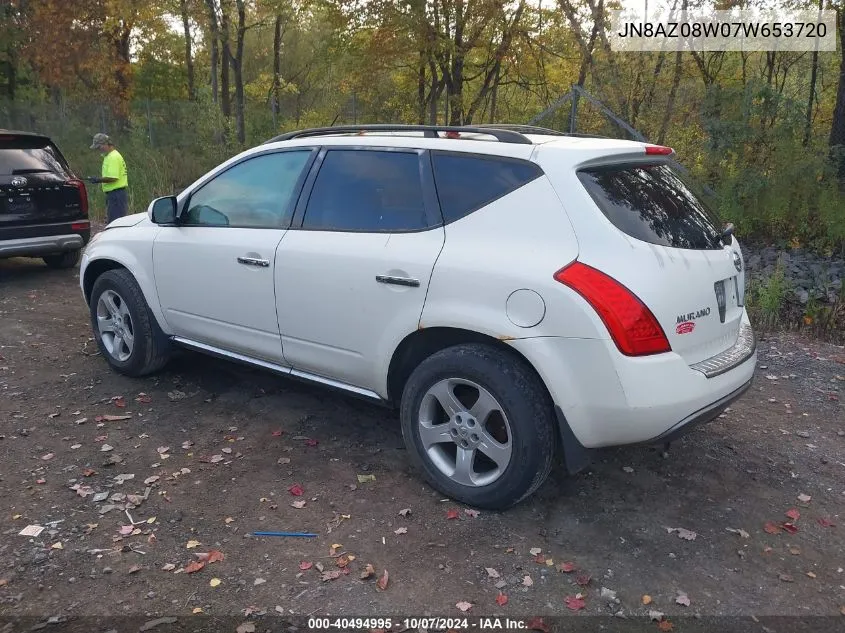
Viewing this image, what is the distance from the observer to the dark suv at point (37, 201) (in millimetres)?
8039

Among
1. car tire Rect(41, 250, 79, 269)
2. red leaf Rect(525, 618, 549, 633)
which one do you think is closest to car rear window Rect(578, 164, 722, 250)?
red leaf Rect(525, 618, 549, 633)

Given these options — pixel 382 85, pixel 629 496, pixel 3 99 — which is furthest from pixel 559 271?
pixel 3 99

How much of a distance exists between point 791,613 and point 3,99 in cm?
2875

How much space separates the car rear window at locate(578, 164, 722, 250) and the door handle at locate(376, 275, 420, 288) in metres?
0.96

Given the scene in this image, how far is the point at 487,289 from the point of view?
336 cm

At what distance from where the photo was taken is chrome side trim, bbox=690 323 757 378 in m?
3.34

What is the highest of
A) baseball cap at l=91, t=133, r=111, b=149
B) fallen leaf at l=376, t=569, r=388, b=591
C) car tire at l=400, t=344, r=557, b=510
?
baseball cap at l=91, t=133, r=111, b=149

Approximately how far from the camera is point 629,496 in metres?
3.76

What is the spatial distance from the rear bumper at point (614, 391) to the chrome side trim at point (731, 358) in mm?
43

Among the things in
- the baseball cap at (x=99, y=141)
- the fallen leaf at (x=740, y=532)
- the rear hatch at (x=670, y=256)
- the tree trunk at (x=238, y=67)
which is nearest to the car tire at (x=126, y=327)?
the rear hatch at (x=670, y=256)

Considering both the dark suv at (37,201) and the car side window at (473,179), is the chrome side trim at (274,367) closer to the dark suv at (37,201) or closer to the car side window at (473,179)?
the car side window at (473,179)

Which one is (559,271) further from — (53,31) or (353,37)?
(53,31)

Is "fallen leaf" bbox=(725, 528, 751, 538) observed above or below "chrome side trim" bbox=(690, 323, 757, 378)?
below

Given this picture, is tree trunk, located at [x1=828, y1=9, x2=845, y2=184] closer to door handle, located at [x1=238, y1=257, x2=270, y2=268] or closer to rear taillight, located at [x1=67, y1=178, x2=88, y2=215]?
door handle, located at [x1=238, y1=257, x2=270, y2=268]
